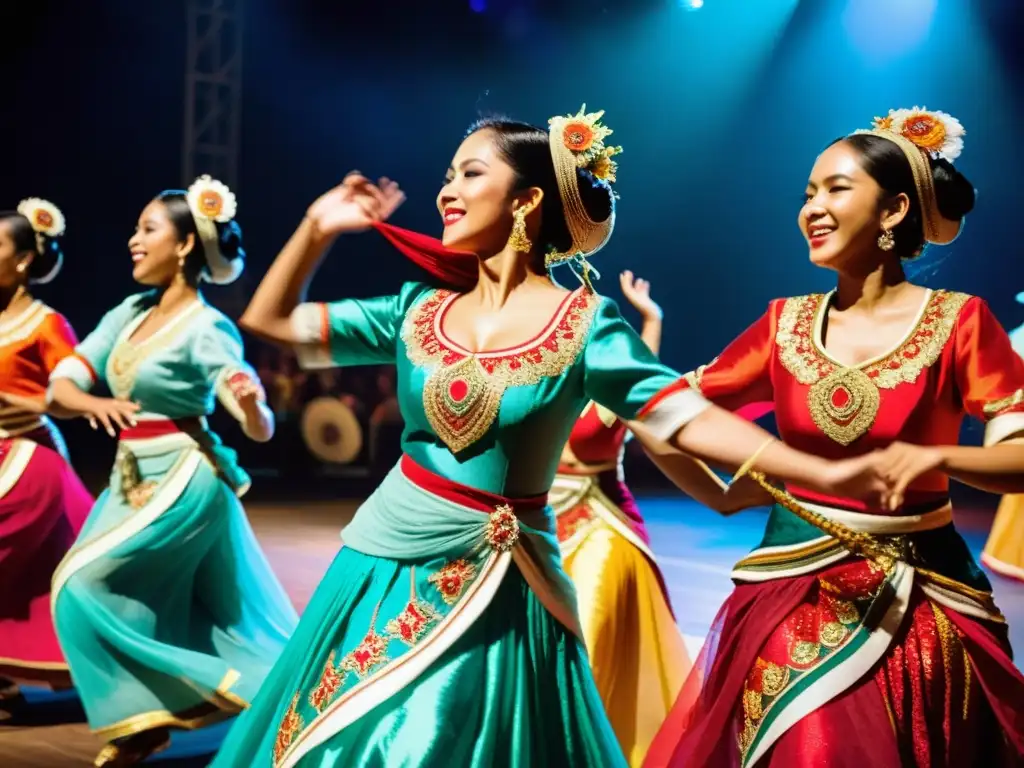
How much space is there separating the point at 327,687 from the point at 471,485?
42 cm

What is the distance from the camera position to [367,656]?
2045 mm

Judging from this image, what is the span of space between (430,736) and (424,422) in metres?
0.54

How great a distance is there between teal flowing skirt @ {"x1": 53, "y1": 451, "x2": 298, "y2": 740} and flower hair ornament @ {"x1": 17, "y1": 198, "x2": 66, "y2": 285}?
1385 mm

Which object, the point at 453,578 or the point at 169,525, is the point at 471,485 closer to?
the point at 453,578

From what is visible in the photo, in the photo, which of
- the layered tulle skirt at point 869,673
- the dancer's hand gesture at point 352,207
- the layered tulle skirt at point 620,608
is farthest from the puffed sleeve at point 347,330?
the layered tulle skirt at point 620,608

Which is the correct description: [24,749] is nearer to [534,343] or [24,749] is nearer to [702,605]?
[534,343]

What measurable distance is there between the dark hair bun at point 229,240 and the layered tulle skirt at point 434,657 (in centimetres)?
214

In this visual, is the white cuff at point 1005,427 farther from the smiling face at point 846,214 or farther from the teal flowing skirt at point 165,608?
the teal flowing skirt at point 165,608

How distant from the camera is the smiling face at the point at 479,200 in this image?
2260mm

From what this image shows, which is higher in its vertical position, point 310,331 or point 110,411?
point 310,331

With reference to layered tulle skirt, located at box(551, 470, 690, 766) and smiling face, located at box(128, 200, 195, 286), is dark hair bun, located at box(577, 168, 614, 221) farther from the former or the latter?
smiling face, located at box(128, 200, 195, 286)

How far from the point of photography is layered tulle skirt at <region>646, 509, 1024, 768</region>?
2.14 metres

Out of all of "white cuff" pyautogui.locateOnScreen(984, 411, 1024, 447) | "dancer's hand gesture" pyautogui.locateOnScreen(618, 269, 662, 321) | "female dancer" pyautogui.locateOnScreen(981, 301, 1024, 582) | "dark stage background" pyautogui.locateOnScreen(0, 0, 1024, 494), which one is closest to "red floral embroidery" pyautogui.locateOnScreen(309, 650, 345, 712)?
"white cuff" pyautogui.locateOnScreen(984, 411, 1024, 447)

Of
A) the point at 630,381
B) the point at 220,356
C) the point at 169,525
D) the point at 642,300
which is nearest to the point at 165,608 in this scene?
the point at 169,525
